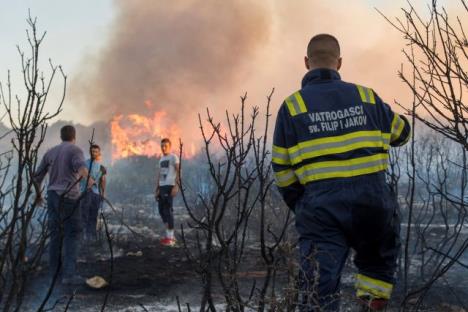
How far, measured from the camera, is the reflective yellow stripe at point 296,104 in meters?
2.77

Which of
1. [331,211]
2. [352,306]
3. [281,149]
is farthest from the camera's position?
[352,306]

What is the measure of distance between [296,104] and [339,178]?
18.9 inches

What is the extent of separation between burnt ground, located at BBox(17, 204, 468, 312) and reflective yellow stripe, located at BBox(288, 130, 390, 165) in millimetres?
1272

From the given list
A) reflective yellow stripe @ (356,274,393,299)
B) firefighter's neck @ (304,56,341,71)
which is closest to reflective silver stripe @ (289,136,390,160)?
firefighter's neck @ (304,56,341,71)

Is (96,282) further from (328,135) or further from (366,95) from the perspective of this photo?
(366,95)

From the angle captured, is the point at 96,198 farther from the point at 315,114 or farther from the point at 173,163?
the point at 315,114

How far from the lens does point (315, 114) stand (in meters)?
2.74

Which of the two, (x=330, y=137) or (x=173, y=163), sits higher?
(x=173, y=163)

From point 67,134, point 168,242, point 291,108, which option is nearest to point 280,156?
point 291,108

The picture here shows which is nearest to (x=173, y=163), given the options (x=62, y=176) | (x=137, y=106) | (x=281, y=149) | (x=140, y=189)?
(x=62, y=176)

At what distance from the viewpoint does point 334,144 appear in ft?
8.80

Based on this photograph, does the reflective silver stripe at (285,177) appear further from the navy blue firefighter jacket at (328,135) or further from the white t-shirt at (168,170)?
the white t-shirt at (168,170)

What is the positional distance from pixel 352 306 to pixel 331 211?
7.09ft

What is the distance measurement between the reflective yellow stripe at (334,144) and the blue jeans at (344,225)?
6.3 inches
